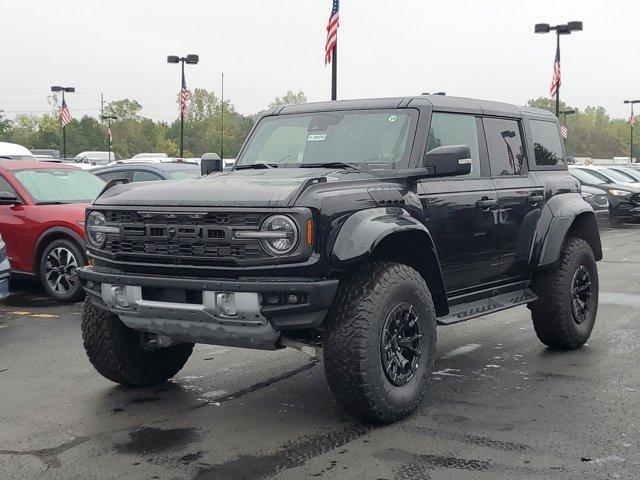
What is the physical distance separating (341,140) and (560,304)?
2218 mm

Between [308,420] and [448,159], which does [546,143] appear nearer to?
[448,159]

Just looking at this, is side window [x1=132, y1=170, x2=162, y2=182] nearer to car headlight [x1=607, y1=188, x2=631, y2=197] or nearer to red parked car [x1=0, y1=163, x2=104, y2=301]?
red parked car [x1=0, y1=163, x2=104, y2=301]

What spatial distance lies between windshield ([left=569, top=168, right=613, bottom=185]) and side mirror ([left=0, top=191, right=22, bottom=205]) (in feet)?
55.1

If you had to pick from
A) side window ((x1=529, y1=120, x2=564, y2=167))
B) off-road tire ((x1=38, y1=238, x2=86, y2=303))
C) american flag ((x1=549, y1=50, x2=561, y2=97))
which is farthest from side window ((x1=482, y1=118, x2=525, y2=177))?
american flag ((x1=549, y1=50, x2=561, y2=97))

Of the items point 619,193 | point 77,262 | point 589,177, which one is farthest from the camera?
point 589,177

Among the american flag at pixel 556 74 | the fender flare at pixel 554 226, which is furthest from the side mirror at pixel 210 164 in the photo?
the american flag at pixel 556 74

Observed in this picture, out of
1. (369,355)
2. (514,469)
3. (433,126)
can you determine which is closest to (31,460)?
(369,355)

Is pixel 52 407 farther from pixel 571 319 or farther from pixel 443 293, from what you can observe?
pixel 571 319

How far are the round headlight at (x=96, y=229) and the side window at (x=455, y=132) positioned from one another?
7.21ft

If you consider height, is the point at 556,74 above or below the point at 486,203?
above

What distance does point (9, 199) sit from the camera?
10.1m

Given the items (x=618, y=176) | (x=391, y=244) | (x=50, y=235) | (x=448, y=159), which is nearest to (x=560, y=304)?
(x=448, y=159)

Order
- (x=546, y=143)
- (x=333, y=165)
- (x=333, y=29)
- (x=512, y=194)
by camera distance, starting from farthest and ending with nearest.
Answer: (x=333, y=29) → (x=546, y=143) → (x=512, y=194) → (x=333, y=165)

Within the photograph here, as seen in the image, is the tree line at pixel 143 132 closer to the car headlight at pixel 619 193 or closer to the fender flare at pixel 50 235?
the car headlight at pixel 619 193
